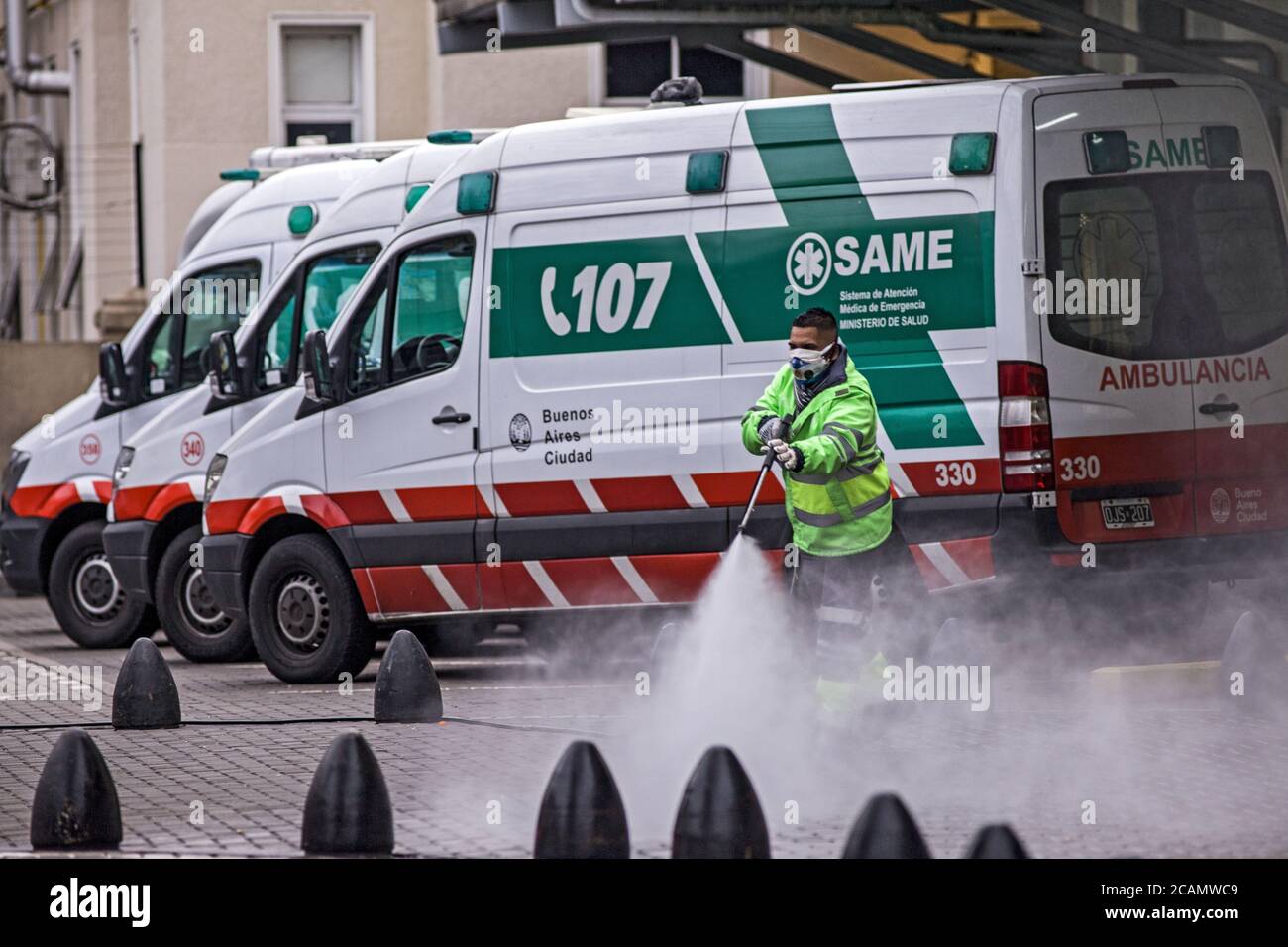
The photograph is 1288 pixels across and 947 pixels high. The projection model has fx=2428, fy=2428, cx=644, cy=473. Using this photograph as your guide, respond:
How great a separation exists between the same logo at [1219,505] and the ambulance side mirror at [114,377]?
752 cm

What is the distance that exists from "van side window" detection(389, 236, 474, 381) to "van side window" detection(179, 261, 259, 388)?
3.25 metres

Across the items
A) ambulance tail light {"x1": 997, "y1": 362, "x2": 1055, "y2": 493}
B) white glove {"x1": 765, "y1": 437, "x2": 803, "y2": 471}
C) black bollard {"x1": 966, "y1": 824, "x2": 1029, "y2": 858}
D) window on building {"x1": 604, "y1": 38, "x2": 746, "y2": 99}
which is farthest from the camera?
window on building {"x1": 604, "y1": 38, "x2": 746, "y2": 99}

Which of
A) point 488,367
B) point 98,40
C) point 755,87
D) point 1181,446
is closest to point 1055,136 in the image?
point 1181,446

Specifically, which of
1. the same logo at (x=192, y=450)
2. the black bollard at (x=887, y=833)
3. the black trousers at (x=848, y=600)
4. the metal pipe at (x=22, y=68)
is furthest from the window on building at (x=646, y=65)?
the black bollard at (x=887, y=833)

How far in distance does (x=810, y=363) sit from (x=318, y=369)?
3670 mm

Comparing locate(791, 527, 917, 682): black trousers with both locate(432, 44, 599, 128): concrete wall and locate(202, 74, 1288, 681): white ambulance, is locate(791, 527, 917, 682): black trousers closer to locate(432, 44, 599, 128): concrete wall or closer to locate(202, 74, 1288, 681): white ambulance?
locate(202, 74, 1288, 681): white ambulance

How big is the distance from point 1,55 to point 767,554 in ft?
80.0

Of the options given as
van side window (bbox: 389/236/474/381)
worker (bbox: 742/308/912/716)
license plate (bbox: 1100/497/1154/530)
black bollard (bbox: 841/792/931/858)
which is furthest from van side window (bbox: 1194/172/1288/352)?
black bollard (bbox: 841/792/931/858)

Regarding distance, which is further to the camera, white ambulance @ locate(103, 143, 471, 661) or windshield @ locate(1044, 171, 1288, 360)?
white ambulance @ locate(103, 143, 471, 661)

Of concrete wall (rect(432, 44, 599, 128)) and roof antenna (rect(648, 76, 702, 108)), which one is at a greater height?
concrete wall (rect(432, 44, 599, 128))

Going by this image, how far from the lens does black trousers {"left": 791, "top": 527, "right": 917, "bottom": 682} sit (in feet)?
31.2

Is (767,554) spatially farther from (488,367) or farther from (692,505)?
(488,367)

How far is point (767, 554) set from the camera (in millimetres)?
11094

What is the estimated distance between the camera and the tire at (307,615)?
12648mm
